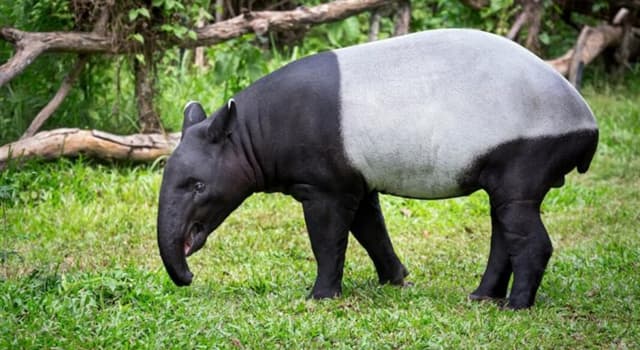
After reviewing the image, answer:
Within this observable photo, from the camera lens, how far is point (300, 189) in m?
5.68

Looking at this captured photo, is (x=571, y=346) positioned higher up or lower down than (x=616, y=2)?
higher up

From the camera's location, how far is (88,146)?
340 inches

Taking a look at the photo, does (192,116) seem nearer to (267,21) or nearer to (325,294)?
(325,294)

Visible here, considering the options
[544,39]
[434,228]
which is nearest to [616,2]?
[544,39]

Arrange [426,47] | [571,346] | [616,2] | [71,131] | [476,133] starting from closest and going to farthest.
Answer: [571,346], [476,133], [426,47], [71,131], [616,2]

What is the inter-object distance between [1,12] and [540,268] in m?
5.81

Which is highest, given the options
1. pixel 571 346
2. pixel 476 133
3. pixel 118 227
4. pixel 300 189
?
pixel 476 133

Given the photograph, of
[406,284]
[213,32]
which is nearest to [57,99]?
[213,32]

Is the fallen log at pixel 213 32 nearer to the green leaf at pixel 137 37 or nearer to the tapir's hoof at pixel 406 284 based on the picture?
the green leaf at pixel 137 37

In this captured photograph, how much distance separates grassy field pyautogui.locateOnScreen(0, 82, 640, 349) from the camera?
4926 mm

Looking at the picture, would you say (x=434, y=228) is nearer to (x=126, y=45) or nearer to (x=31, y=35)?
(x=126, y=45)

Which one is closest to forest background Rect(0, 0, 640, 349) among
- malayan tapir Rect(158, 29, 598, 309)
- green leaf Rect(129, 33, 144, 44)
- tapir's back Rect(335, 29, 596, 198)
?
green leaf Rect(129, 33, 144, 44)

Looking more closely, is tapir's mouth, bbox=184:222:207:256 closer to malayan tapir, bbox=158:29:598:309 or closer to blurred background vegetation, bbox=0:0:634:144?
malayan tapir, bbox=158:29:598:309

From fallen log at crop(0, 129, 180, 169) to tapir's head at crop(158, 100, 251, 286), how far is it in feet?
9.95
